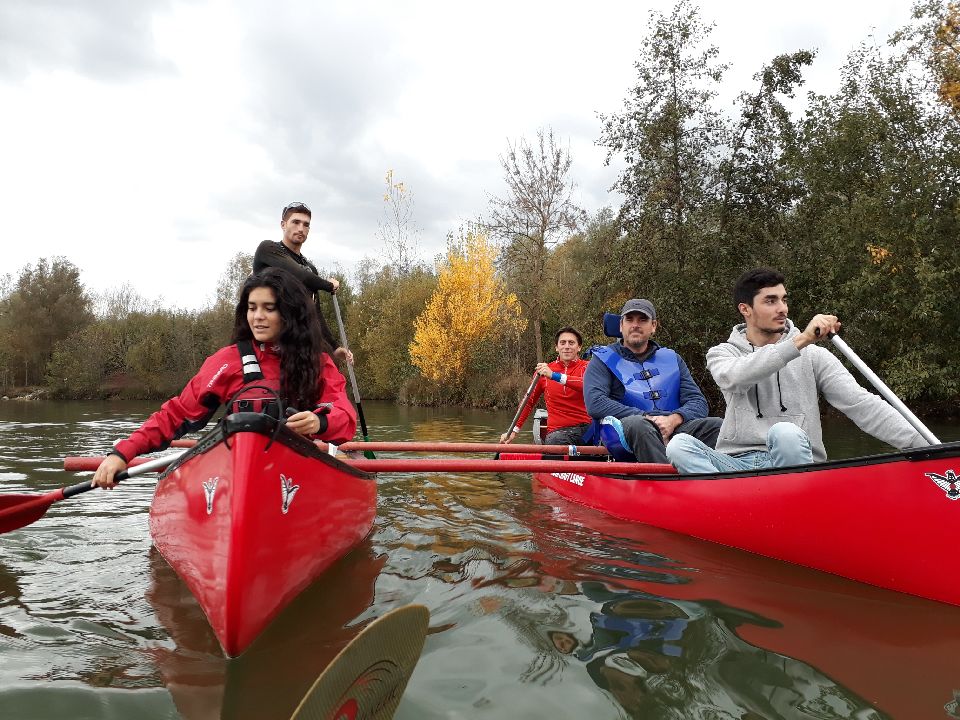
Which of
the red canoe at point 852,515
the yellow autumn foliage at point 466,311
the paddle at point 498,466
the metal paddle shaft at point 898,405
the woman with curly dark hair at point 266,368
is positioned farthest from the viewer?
the yellow autumn foliage at point 466,311

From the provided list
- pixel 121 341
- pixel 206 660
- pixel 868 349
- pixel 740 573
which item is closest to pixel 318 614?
pixel 206 660

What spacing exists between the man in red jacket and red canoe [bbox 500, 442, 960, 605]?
268 centimetres

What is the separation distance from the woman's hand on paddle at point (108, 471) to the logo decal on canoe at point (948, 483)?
353 centimetres

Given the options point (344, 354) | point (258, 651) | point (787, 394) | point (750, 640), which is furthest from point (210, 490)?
point (344, 354)

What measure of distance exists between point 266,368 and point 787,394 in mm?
2876

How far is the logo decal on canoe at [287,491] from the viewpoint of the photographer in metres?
2.55

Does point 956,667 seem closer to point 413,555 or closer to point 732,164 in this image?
point 413,555

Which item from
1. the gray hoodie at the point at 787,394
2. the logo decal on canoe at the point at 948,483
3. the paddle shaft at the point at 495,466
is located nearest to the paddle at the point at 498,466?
the paddle shaft at the point at 495,466

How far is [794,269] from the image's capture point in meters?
15.6

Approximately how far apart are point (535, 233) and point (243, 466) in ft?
70.1

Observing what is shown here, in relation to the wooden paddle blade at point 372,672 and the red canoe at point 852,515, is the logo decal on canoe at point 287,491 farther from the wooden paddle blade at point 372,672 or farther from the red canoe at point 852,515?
the red canoe at point 852,515

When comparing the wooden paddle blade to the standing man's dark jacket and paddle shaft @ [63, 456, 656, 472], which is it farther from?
the standing man's dark jacket

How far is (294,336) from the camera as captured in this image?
10.7 feet

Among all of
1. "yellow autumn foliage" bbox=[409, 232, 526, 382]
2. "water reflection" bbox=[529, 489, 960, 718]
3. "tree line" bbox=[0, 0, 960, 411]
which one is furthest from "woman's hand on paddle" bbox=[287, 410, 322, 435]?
"yellow autumn foliage" bbox=[409, 232, 526, 382]
